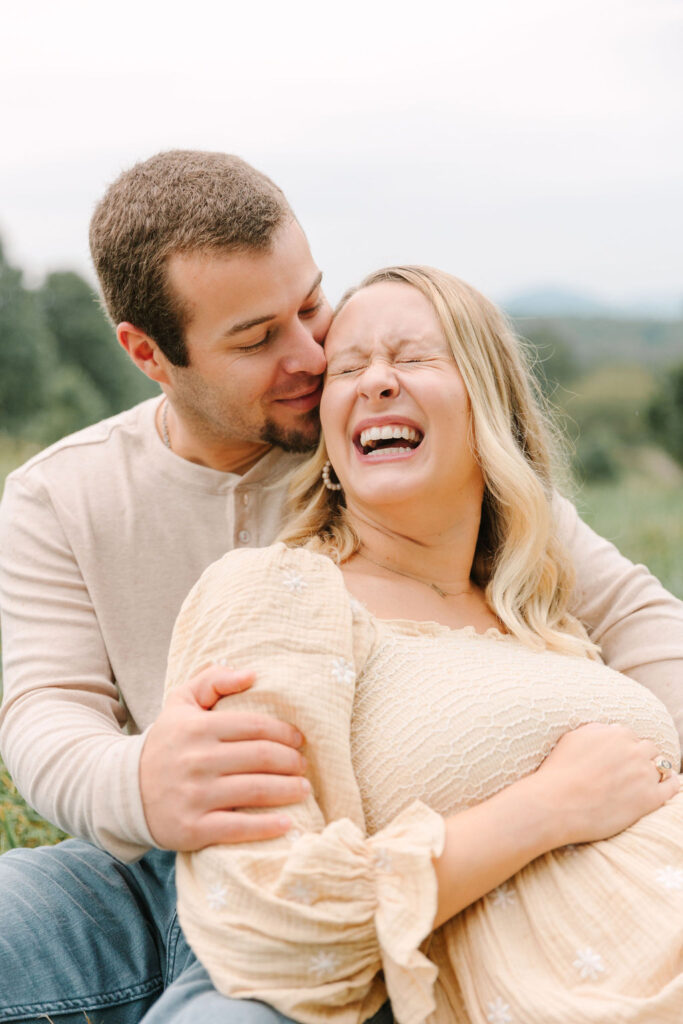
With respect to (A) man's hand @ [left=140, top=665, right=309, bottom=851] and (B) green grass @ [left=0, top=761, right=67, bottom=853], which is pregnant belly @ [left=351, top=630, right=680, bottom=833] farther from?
(B) green grass @ [left=0, top=761, right=67, bottom=853]

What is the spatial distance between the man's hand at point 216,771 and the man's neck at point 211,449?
1.10 m

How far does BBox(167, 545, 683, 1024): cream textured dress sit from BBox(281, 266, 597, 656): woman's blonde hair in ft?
1.10

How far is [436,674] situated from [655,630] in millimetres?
947

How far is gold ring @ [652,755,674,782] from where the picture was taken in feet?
7.64

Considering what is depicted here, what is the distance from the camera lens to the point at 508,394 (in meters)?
2.85

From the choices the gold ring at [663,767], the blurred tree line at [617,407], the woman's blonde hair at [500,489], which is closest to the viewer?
the gold ring at [663,767]

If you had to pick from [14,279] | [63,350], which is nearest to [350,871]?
[14,279]

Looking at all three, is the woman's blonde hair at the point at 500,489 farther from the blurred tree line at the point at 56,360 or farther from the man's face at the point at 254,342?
the blurred tree line at the point at 56,360

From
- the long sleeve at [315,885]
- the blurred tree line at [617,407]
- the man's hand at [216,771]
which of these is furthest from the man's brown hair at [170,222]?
the blurred tree line at [617,407]

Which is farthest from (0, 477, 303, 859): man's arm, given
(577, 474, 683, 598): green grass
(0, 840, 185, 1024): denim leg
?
(577, 474, 683, 598): green grass

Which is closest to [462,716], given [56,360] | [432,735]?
[432,735]

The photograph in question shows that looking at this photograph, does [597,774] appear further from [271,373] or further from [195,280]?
[195,280]

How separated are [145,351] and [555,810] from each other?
1760 mm

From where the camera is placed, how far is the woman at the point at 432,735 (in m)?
1.83
